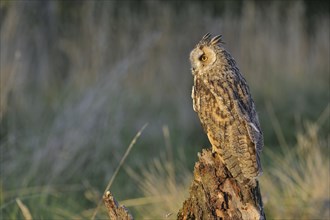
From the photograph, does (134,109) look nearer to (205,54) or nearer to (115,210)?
(205,54)

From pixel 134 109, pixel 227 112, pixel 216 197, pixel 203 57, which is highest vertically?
pixel 134 109

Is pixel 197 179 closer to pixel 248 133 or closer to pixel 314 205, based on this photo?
pixel 248 133

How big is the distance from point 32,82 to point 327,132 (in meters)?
3.65

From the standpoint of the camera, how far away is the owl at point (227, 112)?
2.88 metres

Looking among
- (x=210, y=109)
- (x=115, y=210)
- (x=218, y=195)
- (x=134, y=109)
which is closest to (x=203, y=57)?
(x=210, y=109)

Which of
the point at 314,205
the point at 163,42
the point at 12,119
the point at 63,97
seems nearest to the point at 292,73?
the point at 163,42

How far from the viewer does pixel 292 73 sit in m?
10.2

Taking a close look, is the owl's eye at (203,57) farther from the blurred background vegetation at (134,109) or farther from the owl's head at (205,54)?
the blurred background vegetation at (134,109)

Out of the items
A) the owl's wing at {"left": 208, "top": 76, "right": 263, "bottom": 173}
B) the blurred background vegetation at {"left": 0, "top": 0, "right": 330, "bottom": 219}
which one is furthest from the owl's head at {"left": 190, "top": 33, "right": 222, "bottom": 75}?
the blurred background vegetation at {"left": 0, "top": 0, "right": 330, "bottom": 219}

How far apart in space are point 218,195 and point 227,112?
13.4 inches

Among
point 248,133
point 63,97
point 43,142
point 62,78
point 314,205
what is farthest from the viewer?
point 62,78

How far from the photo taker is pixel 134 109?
842cm

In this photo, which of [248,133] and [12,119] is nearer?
[248,133]

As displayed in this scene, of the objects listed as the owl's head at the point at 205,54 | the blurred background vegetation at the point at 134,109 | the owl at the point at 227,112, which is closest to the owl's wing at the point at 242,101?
the owl at the point at 227,112
